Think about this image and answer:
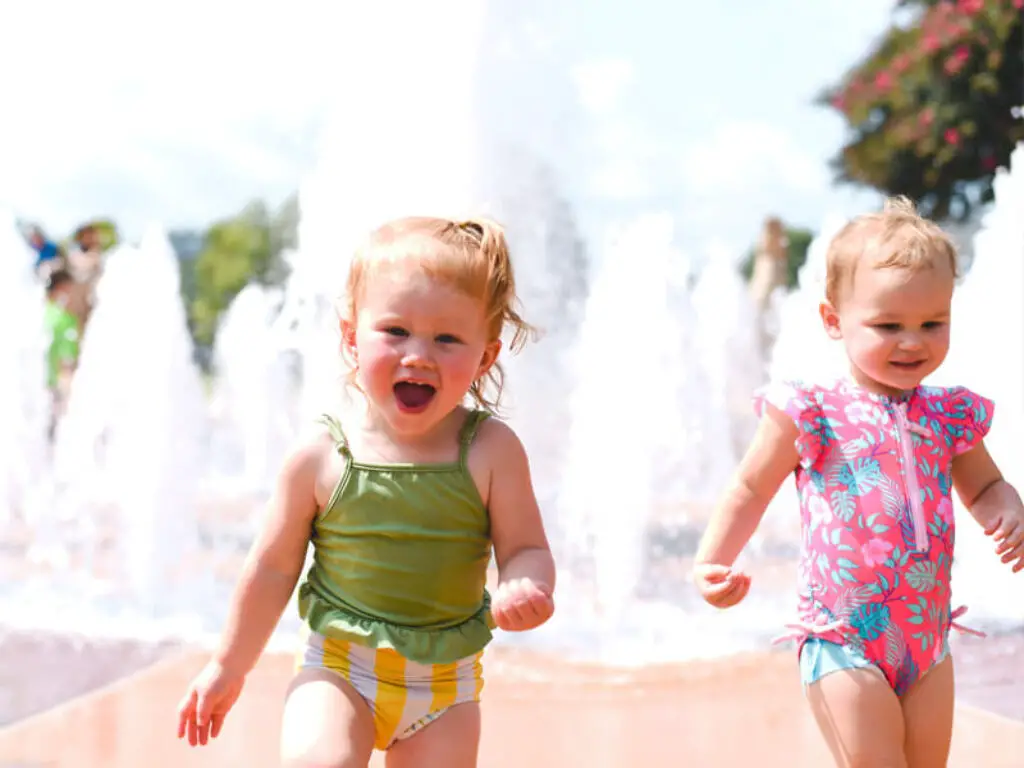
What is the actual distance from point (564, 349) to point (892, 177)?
45.7ft

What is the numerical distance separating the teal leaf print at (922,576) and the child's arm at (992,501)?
0.14 meters

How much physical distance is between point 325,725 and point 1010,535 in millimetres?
1360

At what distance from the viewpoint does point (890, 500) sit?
2383 millimetres

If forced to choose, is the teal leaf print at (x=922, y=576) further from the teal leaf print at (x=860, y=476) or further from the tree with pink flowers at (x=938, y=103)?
the tree with pink flowers at (x=938, y=103)

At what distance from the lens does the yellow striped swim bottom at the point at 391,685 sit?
2.19 meters

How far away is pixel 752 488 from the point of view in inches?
96.4

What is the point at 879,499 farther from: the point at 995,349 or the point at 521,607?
the point at 995,349

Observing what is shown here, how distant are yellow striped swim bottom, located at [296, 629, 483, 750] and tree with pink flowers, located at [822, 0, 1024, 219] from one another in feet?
62.5

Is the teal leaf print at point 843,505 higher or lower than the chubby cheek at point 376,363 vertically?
lower

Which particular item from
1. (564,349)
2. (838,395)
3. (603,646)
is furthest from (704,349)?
(838,395)

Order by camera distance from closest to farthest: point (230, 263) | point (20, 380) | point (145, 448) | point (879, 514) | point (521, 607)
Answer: point (521, 607) < point (879, 514) < point (145, 448) < point (20, 380) < point (230, 263)

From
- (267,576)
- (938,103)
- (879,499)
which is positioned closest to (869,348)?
(879,499)

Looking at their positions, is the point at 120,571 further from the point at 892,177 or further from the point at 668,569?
the point at 892,177

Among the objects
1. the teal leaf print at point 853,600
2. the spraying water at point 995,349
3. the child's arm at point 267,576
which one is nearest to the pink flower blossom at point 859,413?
the teal leaf print at point 853,600
